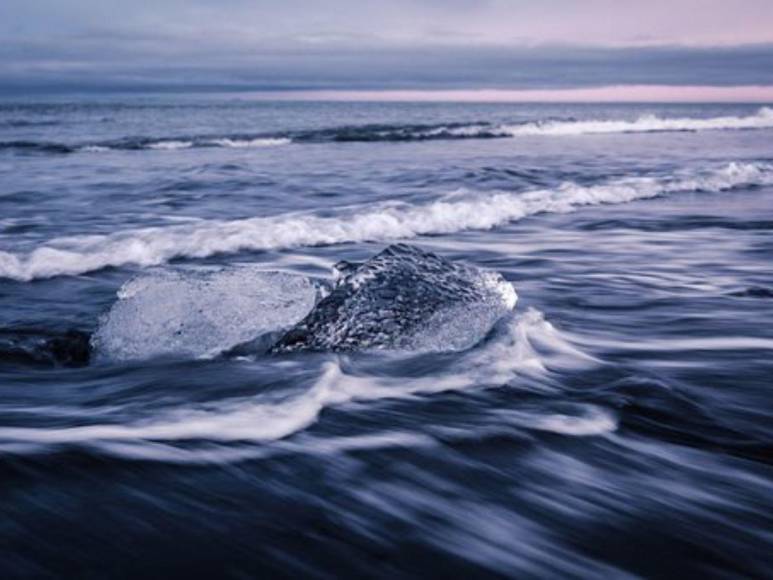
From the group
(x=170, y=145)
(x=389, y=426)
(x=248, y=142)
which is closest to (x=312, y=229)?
(x=389, y=426)

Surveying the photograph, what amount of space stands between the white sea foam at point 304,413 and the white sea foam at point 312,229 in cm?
336

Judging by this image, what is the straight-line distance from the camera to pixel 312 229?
311 inches

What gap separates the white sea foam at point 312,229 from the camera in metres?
6.15

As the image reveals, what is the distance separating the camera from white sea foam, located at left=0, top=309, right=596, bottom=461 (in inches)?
104

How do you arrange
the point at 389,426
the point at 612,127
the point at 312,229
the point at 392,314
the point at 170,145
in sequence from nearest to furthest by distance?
1. the point at 389,426
2. the point at 392,314
3. the point at 312,229
4. the point at 170,145
5. the point at 612,127

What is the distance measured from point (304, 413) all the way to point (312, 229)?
16.7ft

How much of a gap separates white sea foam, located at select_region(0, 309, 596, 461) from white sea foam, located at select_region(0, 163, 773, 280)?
132 inches

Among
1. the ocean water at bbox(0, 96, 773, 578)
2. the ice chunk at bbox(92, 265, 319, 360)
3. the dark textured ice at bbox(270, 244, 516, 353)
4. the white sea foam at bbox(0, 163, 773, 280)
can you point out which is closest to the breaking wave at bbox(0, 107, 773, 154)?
the white sea foam at bbox(0, 163, 773, 280)

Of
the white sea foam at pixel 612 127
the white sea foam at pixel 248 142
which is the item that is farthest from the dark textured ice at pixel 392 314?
the white sea foam at pixel 612 127

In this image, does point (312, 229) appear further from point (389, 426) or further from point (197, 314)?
point (389, 426)

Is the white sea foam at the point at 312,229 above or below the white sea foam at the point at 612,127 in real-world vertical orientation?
below

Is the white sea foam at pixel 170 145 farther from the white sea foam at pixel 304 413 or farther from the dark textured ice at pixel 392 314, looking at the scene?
the white sea foam at pixel 304 413

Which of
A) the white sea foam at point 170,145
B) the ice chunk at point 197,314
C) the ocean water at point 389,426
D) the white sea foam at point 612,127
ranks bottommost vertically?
the ocean water at point 389,426

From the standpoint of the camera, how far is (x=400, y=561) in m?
1.97
